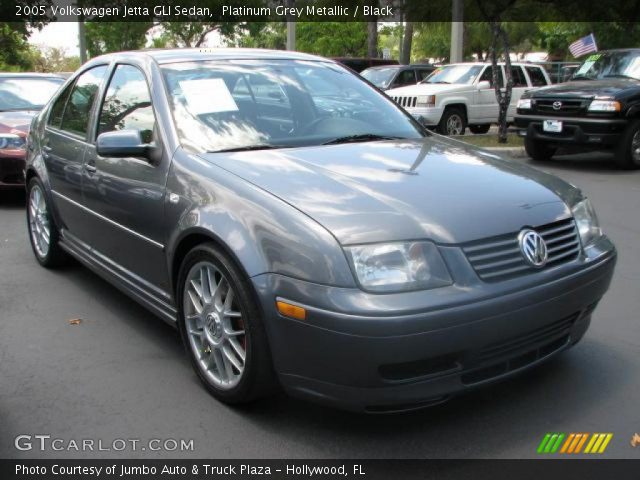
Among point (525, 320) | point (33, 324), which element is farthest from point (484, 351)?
point (33, 324)

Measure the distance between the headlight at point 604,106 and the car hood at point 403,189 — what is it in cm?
690

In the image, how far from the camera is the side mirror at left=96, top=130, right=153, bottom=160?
11.4ft

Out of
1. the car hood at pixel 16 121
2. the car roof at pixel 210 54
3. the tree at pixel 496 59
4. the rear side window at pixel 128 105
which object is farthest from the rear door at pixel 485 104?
the rear side window at pixel 128 105

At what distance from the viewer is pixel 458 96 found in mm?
14234

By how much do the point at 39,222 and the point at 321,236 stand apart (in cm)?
360

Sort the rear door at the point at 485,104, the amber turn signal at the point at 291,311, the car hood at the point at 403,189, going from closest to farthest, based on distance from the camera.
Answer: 1. the amber turn signal at the point at 291,311
2. the car hood at the point at 403,189
3. the rear door at the point at 485,104

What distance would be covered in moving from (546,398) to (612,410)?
0.92 feet

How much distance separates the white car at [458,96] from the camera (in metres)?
13.8

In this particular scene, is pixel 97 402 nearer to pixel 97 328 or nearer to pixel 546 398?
pixel 97 328

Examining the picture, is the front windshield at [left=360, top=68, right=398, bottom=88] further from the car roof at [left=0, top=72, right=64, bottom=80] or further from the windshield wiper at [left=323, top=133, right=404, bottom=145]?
the windshield wiper at [left=323, top=133, right=404, bottom=145]

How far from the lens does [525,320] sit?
2.71 metres

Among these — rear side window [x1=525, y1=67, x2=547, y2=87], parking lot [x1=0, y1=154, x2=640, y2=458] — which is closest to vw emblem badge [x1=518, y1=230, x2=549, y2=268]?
→ parking lot [x1=0, y1=154, x2=640, y2=458]

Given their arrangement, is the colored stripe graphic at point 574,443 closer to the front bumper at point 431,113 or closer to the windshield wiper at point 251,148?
the windshield wiper at point 251,148

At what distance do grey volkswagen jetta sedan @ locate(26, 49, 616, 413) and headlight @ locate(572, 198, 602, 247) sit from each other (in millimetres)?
12
